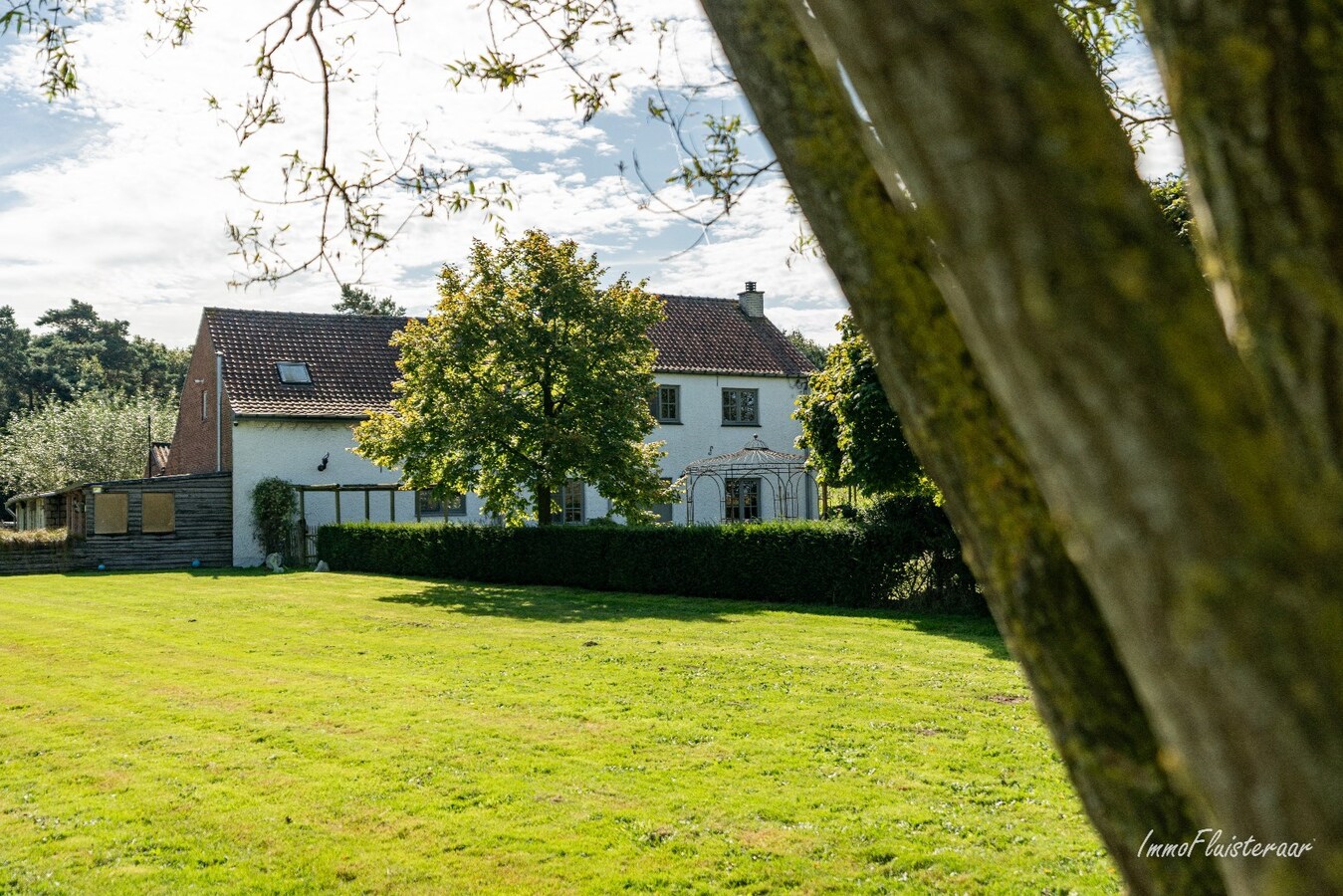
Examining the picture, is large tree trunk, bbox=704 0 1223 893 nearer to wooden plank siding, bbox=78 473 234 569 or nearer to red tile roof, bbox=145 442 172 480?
wooden plank siding, bbox=78 473 234 569

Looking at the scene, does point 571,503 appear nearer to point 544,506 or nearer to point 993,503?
point 544,506

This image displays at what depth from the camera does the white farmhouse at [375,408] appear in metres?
31.8

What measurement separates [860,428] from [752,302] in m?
25.5

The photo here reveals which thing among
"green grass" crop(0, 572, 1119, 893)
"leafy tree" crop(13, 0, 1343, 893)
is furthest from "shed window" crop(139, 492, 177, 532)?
"leafy tree" crop(13, 0, 1343, 893)

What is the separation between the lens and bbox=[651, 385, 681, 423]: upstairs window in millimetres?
36938

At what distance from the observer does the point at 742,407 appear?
38406 mm

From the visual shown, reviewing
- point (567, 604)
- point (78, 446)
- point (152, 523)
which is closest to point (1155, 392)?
point (567, 604)

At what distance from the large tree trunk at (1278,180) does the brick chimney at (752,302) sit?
132 feet

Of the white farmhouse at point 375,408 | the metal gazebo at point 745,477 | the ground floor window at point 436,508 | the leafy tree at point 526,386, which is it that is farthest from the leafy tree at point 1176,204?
the ground floor window at point 436,508

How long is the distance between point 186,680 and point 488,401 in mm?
12123

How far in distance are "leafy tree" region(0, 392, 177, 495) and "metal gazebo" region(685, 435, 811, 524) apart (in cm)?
2540

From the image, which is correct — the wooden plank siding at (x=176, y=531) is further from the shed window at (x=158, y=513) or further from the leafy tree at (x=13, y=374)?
the leafy tree at (x=13, y=374)

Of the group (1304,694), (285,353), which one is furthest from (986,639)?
(285,353)

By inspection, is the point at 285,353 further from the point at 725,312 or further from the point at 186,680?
the point at 186,680
